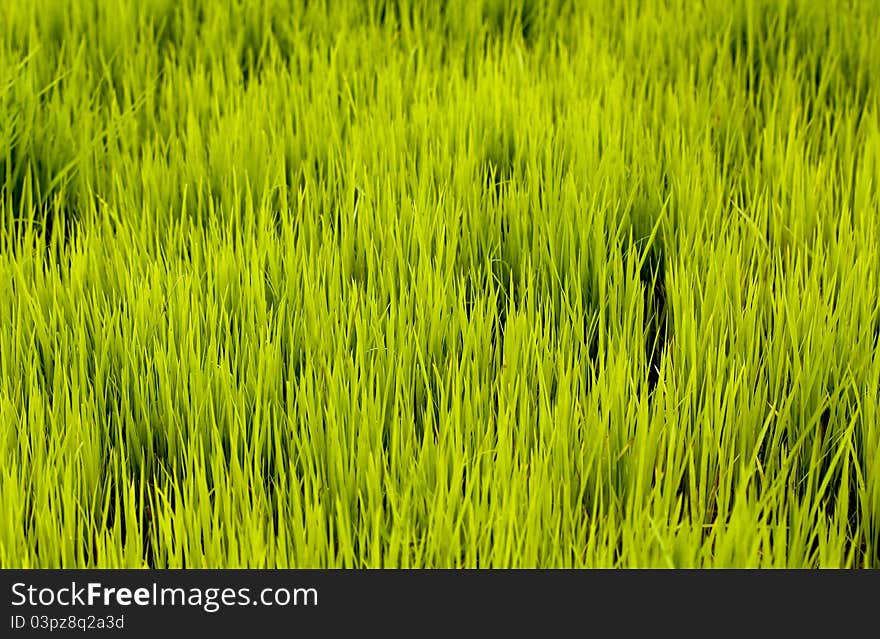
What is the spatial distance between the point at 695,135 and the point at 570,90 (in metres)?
0.22

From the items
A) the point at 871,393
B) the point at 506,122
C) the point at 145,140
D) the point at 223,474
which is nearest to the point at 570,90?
the point at 506,122

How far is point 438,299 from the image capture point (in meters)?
A: 1.16

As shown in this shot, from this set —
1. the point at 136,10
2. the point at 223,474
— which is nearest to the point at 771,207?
the point at 223,474

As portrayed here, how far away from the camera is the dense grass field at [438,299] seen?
95 cm

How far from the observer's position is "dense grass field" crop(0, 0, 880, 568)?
0.95 m

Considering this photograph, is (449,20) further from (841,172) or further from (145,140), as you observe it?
(841,172)

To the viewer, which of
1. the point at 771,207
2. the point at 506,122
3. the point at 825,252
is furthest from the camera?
the point at 506,122

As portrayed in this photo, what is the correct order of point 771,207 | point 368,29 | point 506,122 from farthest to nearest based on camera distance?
1. point 368,29
2. point 506,122
3. point 771,207

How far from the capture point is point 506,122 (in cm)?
157

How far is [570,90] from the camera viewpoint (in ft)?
5.52
